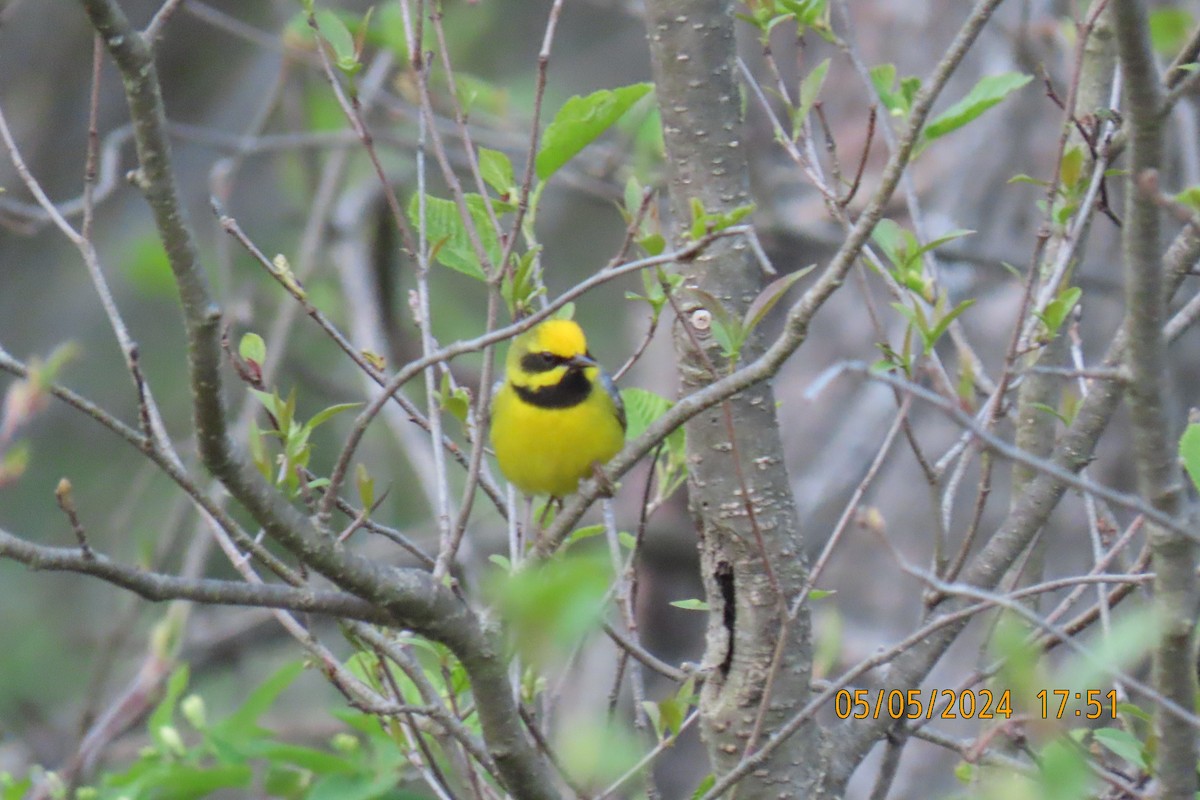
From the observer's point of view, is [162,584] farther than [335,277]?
No

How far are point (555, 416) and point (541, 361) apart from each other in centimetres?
20

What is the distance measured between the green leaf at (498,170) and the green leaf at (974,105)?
2.12 feet

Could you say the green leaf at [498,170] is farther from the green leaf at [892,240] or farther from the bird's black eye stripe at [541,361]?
the bird's black eye stripe at [541,361]

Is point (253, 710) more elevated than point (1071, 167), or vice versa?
point (1071, 167)

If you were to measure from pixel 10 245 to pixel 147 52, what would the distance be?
16.8ft

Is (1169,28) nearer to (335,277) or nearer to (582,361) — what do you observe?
(582,361)

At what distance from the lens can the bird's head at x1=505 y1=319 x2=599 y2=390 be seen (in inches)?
113

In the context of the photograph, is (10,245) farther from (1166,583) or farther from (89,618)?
(1166,583)

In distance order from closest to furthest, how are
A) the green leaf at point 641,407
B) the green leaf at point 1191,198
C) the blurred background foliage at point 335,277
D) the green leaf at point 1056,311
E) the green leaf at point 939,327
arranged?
the green leaf at point 1191,198, the green leaf at point 939,327, the green leaf at point 1056,311, the green leaf at point 641,407, the blurred background foliage at point 335,277

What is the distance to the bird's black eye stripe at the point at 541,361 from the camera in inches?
116

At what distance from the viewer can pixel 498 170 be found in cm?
200

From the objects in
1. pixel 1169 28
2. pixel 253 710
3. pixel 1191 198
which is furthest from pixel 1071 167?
pixel 253 710

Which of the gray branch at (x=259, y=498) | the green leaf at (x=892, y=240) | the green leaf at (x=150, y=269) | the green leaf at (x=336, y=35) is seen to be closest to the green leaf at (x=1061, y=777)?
the gray branch at (x=259, y=498)

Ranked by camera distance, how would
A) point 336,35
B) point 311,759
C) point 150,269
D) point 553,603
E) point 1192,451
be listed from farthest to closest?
point 150,269 → point 311,759 → point 336,35 → point 1192,451 → point 553,603
